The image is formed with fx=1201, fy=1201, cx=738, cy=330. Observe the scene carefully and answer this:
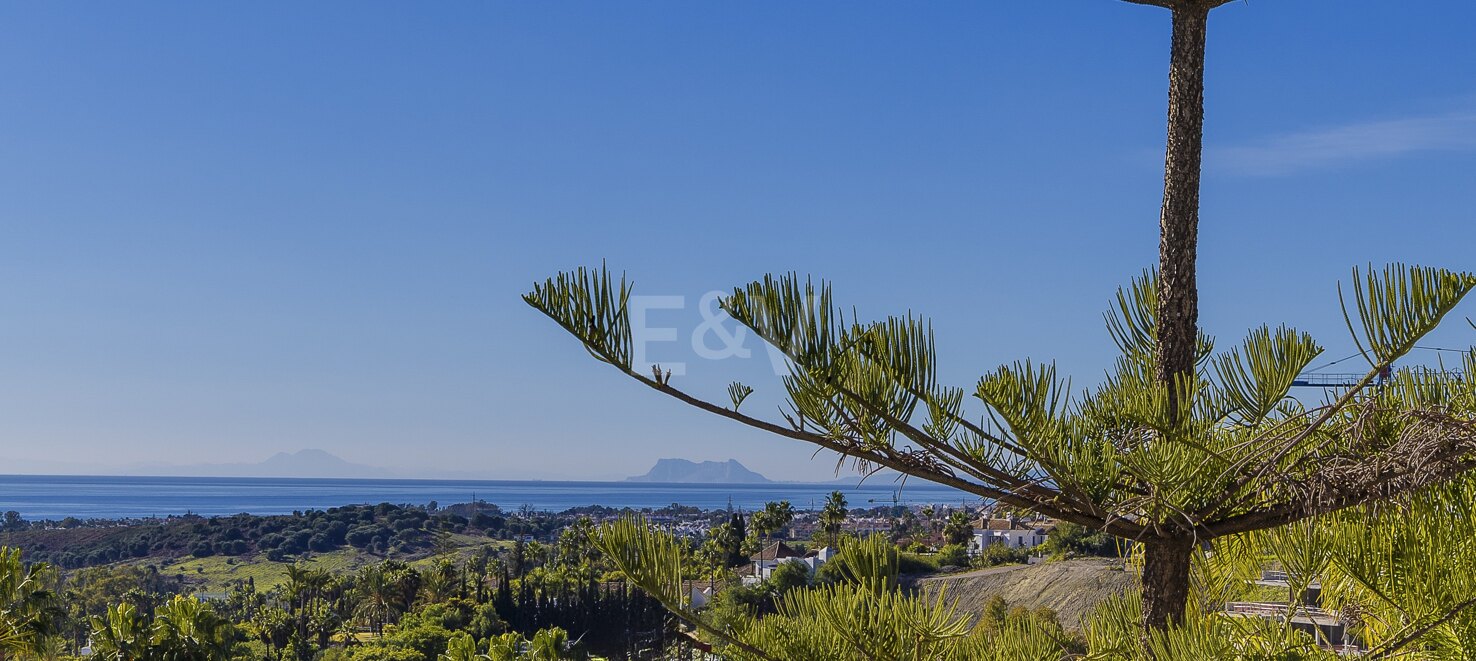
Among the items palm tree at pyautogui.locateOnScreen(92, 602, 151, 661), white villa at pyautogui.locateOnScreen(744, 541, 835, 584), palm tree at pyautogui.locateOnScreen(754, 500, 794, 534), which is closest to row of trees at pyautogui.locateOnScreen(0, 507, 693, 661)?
white villa at pyautogui.locateOnScreen(744, 541, 835, 584)

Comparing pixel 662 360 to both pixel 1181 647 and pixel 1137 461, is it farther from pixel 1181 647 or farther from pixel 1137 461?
pixel 1181 647

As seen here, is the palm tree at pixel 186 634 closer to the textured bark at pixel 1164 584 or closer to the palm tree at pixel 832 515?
the textured bark at pixel 1164 584

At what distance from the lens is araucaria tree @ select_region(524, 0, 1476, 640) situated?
6.61ft

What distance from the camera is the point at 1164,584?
95.7 inches

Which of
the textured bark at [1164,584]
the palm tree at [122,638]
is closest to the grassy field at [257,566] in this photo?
the palm tree at [122,638]

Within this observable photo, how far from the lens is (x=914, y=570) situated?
151 ft

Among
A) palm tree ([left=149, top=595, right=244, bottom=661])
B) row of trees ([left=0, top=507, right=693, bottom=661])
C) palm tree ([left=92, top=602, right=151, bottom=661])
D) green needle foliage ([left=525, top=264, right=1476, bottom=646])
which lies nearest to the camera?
green needle foliage ([left=525, top=264, right=1476, bottom=646])

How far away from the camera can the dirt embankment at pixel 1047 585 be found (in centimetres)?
3859

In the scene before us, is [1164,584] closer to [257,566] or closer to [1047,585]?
[1047,585]

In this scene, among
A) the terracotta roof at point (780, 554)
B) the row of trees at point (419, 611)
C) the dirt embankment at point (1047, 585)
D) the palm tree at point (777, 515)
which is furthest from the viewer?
the terracotta roof at point (780, 554)

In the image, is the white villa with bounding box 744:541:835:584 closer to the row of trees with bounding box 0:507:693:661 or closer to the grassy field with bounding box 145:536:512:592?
the row of trees with bounding box 0:507:693:661

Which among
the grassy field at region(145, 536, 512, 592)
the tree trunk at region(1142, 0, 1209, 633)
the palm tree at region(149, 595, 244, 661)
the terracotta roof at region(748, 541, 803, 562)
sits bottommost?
the grassy field at region(145, 536, 512, 592)

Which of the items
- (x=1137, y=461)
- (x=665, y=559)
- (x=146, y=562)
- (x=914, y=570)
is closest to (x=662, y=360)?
(x=665, y=559)

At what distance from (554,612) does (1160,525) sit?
4535 cm
